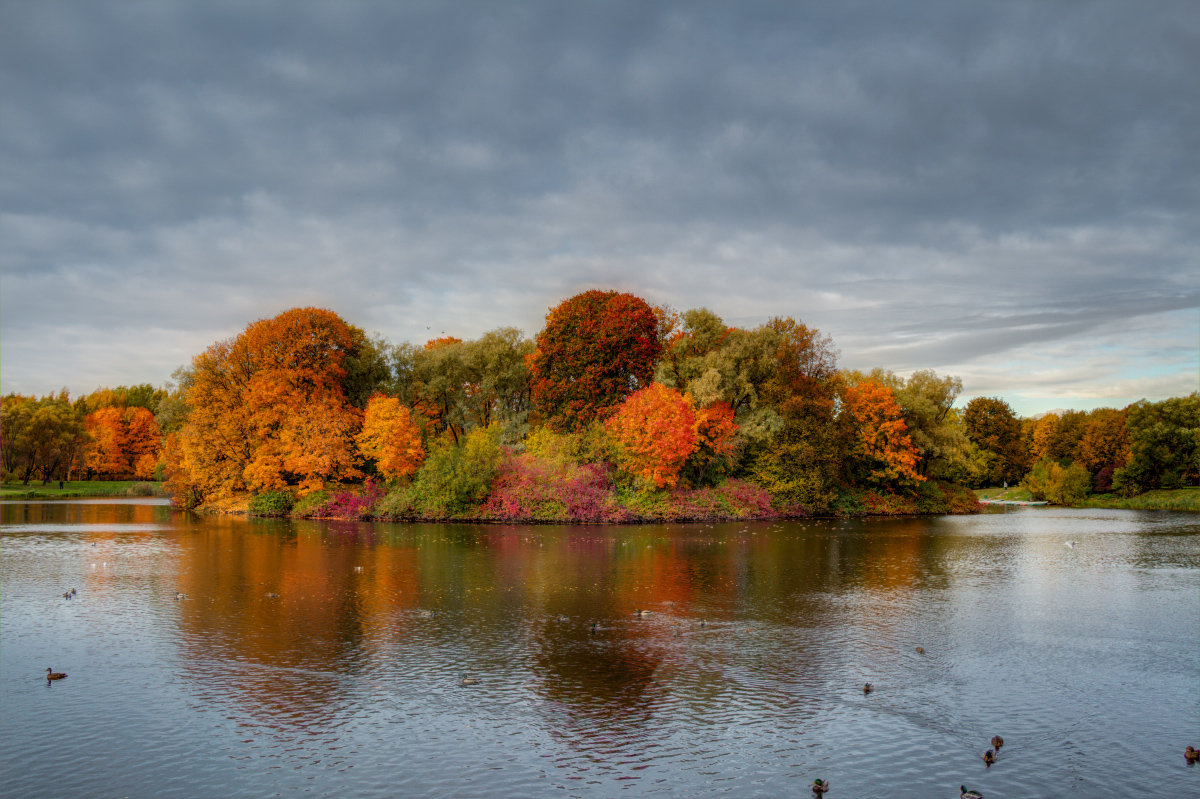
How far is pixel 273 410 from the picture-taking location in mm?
61844

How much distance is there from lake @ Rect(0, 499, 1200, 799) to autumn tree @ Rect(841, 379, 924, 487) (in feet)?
112

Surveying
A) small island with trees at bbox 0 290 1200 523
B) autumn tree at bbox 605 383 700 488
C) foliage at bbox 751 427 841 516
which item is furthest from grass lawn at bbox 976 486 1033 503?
autumn tree at bbox 605 383 700 488

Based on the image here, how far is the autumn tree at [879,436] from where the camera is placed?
2653 inches

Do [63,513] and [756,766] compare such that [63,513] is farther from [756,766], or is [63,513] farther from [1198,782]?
[1198,782]

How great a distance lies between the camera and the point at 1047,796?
11.0 metres

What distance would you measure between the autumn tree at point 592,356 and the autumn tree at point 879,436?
19516 millimetres

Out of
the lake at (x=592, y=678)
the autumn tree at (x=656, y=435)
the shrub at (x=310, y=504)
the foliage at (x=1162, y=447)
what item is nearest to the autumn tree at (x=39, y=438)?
the shrub at (x=310, y=504)

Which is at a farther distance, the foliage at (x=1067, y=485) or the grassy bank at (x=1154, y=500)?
the foliage at (x=1067, y=485)

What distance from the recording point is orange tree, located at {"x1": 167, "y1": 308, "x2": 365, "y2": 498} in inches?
2356

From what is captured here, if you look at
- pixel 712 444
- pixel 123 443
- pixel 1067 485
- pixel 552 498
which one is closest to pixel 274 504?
pixel 552 498

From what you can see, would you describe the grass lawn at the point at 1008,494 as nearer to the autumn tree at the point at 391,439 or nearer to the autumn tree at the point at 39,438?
A: the autumn tree at the point at 391,439

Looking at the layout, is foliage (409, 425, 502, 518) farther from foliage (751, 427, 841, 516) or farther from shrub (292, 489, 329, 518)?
foliage (751, 427, 841, 516)

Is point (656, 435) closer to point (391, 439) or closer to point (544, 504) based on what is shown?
point (544, 504)

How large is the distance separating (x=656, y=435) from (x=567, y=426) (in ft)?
30.7
